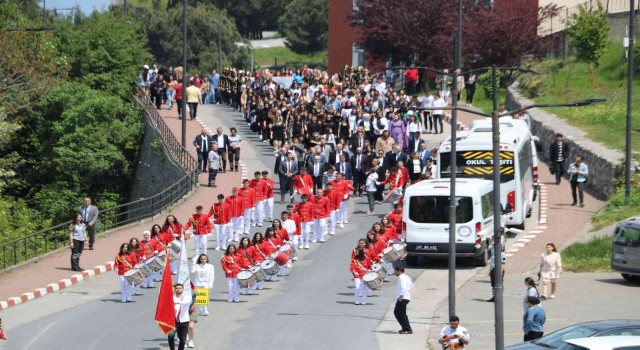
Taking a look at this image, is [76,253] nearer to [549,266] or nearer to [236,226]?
[236,226]

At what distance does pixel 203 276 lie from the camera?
27984 mm

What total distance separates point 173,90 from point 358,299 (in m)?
30.9

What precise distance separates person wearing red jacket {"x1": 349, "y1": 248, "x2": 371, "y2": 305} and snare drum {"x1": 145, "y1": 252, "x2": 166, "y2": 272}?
188 inches

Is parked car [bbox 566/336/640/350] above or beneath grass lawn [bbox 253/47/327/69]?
beneath

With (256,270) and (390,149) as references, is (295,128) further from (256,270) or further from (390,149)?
(256,270)

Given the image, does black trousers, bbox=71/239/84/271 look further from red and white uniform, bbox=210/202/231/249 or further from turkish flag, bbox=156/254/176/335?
turkish flag, bbox=156/254/176/335

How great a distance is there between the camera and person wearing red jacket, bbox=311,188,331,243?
35938mm

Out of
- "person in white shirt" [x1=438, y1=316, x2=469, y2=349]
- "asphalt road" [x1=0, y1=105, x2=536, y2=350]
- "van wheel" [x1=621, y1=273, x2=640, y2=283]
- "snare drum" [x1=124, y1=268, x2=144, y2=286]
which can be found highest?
"person in white shirt" [x1=438, y1=316, x2=469, y2=349]

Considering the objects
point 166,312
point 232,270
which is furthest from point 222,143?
point 166,312

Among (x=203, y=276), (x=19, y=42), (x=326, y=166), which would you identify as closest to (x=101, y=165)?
(x=19, y=42)

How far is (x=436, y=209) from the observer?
33188 mm

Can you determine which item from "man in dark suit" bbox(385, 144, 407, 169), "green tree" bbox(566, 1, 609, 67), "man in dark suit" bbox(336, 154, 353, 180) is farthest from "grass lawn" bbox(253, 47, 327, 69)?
"man in dark suit" bbox(385, 144, 407, 169)

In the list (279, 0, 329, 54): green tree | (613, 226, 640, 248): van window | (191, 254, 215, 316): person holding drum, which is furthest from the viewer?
(279, 0, 329, 54): green tree

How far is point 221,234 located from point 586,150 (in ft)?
47.0
